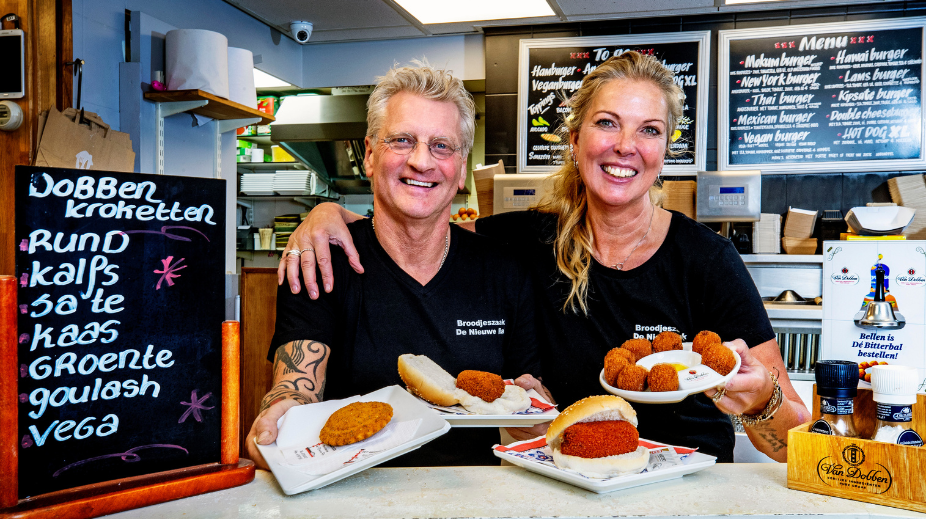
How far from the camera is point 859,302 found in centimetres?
372

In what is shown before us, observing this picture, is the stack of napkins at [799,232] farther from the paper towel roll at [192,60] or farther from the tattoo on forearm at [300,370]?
the paper towel roll at [192,60]

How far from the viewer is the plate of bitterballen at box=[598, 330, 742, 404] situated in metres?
1.17

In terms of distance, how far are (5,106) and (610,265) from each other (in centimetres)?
277

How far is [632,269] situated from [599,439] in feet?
2.51

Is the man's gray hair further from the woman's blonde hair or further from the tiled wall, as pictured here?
the tiled wall

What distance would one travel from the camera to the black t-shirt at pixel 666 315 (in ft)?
5.41

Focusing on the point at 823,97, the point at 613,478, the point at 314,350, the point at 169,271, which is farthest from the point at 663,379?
the point at 823,97

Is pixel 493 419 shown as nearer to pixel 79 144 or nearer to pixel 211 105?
pixel 79 144

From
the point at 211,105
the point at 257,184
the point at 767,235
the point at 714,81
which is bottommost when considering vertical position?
the point at 767,235

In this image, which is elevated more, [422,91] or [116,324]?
[422,91]

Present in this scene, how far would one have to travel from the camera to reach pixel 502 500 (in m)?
0.94

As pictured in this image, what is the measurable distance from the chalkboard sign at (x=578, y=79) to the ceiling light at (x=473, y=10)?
11.8 inches

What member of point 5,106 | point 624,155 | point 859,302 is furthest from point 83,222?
point 859,302

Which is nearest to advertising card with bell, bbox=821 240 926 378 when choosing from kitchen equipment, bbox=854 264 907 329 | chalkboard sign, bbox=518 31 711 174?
kitchen equipment, bbox=854 264 907 329
